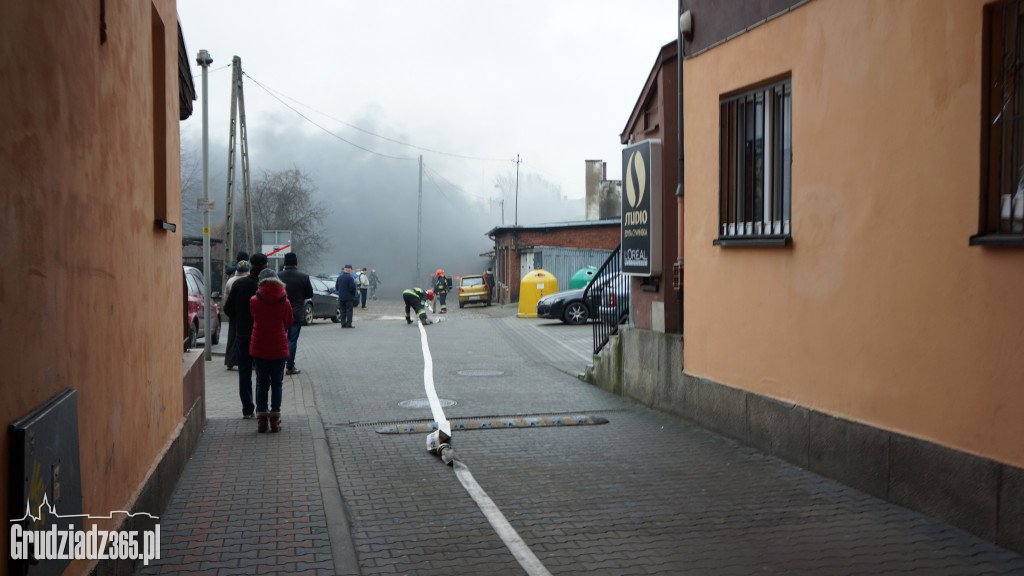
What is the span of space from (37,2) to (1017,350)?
16.6ft

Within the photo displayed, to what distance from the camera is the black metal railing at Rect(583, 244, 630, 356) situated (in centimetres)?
1230

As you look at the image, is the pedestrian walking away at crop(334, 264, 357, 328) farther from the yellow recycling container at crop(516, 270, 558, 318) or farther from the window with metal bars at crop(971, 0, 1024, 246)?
the window with metal bars at crop(971, 0, 1024, 246)

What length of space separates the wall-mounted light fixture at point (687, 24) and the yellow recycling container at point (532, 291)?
63.1ft

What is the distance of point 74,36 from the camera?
361 centimetres

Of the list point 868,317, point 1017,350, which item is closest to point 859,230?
point 868,317

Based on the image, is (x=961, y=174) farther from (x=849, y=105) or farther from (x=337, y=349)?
(x=337, y=349)

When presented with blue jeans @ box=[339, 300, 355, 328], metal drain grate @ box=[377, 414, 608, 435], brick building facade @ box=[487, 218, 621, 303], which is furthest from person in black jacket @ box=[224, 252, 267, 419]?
brick building facade @ box=[487, 218, 621, 303]

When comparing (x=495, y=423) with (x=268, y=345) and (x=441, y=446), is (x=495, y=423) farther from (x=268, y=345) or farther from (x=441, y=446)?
(x=268, y=345)

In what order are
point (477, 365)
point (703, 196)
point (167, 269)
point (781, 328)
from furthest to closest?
point (477, 365) → point (703, 196) → point (781, 328) → point (167, 269)

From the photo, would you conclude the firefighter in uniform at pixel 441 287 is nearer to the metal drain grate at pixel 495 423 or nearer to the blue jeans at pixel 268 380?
the metal drain grate at pixel 495 423

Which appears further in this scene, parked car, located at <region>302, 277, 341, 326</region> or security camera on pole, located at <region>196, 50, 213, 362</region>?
parked car, located at <region>302, 277, 341, 326</region>

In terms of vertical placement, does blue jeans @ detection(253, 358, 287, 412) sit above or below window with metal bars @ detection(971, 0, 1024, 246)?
below

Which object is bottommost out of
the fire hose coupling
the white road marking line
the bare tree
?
the white road marking line

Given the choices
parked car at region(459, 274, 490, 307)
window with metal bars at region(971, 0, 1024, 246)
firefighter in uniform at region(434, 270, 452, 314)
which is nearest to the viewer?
window with metal bars at region(971, 0, 1024, 246)
